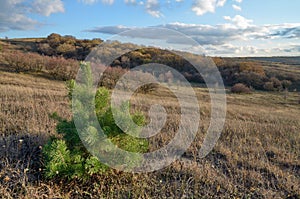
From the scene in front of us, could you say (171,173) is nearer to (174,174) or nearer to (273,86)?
(174,174)

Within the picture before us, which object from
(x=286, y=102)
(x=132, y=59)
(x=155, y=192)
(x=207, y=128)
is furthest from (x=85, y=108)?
(x=132, y=59)

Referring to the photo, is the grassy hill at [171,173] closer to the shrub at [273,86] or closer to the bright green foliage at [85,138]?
the bright green foliage at [85,138]

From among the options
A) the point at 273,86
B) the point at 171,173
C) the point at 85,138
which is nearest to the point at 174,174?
the point at 171,173

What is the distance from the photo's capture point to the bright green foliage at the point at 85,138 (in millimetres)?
3537

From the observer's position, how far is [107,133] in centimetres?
380

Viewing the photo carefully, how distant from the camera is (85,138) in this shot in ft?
11.8

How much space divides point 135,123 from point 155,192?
1.12 metres

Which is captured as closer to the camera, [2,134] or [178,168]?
[178,168]

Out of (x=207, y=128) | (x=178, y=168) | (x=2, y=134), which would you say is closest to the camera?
(x=178, y=168)

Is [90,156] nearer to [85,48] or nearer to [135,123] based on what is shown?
[135,123]

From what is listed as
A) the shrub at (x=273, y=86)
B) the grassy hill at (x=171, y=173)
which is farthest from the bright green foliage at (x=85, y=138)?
the shrub at (x=273, y=86)

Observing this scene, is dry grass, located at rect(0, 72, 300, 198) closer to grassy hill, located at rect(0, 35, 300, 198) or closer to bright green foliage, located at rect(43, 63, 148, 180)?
grassy hill, located at rect(0, 35, 300, 198)

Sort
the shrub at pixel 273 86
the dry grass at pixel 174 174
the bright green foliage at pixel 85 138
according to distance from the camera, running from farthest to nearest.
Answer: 1. the shrub at pixel 273 86
2. the dry grass at pixel 174 174
3. the bright green foliage at pixel 85 138

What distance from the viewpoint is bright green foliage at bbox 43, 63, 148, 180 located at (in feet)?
11.6
